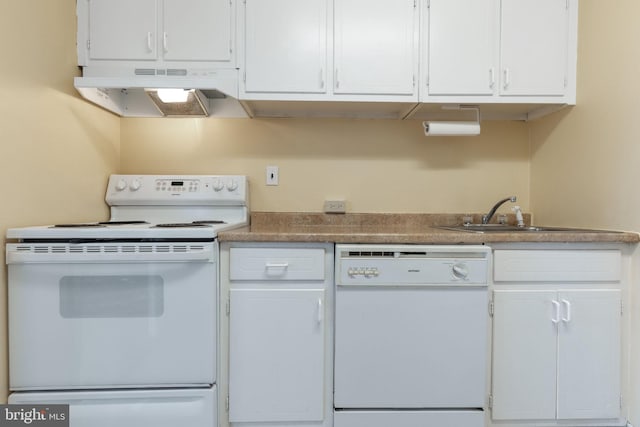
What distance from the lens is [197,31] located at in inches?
65.8

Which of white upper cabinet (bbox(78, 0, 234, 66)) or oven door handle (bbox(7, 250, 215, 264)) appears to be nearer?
oven door handle (bbox(7, 250, 215, 264))

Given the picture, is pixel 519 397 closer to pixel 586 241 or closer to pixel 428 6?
pixel 586 241

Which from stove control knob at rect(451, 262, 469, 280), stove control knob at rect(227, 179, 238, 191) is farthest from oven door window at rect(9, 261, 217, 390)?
stove control knob at rect(451, 262, 469, 280)

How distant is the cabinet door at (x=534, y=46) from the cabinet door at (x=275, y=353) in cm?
140

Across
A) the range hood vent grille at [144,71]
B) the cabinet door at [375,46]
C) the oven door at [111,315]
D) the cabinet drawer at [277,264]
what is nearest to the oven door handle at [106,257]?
the oven door at [111,315]

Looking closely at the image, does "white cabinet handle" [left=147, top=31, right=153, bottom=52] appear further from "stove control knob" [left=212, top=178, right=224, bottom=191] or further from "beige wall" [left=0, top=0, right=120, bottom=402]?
"stove control knob" [left=212, top=178, right=224, bottom=191]

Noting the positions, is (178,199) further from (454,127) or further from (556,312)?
(556,312)

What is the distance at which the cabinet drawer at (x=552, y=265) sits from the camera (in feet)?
4.70

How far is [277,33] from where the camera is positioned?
1678mm

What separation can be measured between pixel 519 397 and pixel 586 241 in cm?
69

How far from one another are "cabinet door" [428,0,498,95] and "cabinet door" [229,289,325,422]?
1.18 meters

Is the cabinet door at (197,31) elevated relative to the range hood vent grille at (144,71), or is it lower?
elevated

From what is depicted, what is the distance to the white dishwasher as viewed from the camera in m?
1.37

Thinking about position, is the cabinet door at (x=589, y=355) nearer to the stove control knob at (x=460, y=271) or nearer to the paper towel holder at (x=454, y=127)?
the stove control knob at (x=460, y=271)
